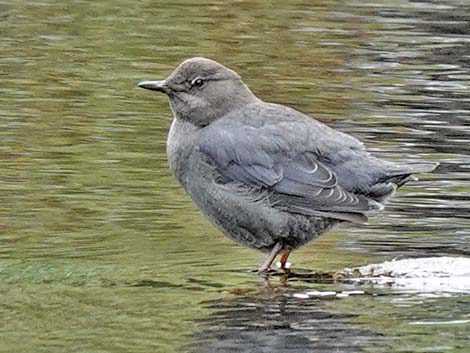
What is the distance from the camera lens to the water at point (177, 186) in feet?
21.2

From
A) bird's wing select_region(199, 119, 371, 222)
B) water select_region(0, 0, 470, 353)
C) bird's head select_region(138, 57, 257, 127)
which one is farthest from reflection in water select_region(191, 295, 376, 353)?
bird's head select_region(138, 57, 257, 127)

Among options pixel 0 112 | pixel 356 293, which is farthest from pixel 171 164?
pixel 0 112

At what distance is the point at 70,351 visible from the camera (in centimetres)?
600

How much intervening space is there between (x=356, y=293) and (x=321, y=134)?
0.83 metres

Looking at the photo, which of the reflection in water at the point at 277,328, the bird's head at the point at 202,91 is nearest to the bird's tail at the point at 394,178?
the reflection in water at the point at 277,328

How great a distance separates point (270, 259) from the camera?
7.47 meters

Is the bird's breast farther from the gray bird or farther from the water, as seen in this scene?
the water

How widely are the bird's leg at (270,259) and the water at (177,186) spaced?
0.06 meters

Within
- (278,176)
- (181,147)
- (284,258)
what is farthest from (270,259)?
(181,147)

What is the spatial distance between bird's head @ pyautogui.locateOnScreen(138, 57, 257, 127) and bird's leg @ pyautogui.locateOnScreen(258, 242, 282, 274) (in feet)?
2.38

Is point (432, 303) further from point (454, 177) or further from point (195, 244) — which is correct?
point (454, 177)

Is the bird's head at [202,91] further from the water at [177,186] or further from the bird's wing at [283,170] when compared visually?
the water at [177,186]

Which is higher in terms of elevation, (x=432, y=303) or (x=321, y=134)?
(x=321, y=134)

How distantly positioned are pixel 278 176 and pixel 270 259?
0.41m
